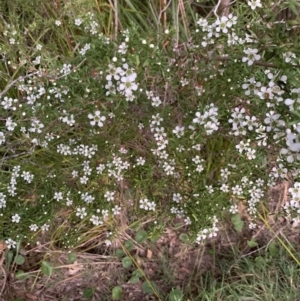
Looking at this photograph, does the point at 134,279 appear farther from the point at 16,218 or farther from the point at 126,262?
the point at 16,218

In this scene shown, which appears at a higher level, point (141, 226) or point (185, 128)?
point (185, 128)

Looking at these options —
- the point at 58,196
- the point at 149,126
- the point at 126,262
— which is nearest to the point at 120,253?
the point at 126,262

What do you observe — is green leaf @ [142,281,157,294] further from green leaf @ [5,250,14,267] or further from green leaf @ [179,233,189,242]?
green leaf @ [5,250,14,267]

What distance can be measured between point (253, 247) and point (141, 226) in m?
0.61

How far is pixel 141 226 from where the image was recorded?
215 centimetres

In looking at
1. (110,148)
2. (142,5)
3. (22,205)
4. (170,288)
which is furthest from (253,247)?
(142,5)

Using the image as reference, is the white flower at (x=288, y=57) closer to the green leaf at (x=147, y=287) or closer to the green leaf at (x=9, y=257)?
the green leaf at (x=147, y=287)

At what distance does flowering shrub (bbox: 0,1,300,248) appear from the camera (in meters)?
1.35

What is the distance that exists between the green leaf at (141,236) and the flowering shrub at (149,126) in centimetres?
9

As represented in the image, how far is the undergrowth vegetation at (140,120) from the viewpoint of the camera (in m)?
1.37

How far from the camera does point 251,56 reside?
1.31 m

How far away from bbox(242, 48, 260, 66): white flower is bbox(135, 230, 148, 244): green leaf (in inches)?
44.6

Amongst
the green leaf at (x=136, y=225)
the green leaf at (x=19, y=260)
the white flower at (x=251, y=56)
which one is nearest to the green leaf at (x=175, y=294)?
the green leaf at (x=136, y=225)

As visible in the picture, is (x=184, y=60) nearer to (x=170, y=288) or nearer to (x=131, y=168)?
(x=131, y=168)
